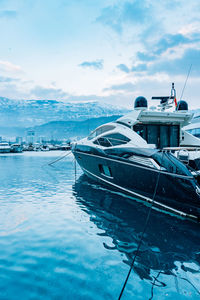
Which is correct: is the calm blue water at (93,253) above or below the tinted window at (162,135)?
below

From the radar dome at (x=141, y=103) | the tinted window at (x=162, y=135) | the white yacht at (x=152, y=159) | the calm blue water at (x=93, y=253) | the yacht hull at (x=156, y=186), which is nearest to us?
the calm blue water at (x=93, y=253)

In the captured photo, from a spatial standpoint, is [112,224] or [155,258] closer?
[155,258]

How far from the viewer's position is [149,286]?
3.58 meters

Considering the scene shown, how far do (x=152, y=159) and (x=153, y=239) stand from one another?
268 cm

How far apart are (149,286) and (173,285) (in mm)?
418

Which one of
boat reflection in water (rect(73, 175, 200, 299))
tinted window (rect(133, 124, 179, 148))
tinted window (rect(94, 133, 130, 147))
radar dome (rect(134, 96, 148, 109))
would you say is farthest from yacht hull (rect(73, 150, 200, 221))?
radar dome (rect(134, 96, 148, 109))

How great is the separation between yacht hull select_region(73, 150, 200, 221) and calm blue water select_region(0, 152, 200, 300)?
1.43ft

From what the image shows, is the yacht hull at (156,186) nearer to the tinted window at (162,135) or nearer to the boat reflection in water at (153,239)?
the boat reflection in water at (153,239)

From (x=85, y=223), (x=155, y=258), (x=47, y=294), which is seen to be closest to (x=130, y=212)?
(x=85, y=223)

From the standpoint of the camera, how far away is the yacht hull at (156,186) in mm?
6023

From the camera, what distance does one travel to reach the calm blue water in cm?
353

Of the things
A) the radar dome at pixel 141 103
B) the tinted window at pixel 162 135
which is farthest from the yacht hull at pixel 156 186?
the radar dome at pixel 141 103

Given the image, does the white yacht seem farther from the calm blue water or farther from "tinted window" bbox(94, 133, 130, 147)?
the calm blue water

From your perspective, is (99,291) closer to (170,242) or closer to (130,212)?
(170,242)
